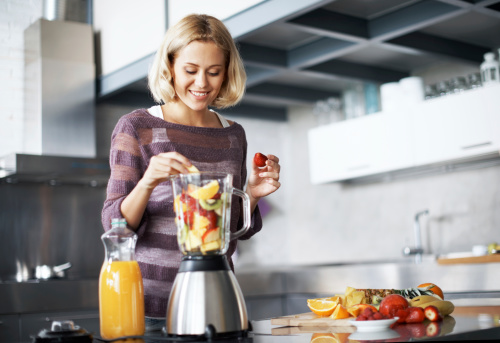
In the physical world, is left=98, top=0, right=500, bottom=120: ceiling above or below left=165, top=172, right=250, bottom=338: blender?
above

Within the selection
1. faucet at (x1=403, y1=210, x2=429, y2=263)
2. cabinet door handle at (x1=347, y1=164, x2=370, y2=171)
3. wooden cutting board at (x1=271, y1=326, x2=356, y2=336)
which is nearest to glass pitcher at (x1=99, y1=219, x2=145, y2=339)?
wooden cutting board at (x1=271, y1=326, x2=356, y2=336)

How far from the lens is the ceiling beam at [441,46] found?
3666 mm

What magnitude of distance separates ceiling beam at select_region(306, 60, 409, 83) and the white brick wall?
6.20 ft

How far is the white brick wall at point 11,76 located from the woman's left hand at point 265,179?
3.04m

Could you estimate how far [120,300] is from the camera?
3.91 feet

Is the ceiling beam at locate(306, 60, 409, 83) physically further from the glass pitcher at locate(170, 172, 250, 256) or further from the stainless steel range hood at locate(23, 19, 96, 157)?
the glass pitcher at locate(170, 172, 250, 256)

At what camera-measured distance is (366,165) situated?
4.11 m

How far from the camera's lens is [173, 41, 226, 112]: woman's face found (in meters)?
1.50

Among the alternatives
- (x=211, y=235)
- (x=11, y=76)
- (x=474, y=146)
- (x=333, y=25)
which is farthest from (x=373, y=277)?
(x=211, y=235)

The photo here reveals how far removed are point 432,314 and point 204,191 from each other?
1.82ft

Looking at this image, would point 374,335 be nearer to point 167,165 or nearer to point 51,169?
point 167,165

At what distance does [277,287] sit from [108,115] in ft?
5.49

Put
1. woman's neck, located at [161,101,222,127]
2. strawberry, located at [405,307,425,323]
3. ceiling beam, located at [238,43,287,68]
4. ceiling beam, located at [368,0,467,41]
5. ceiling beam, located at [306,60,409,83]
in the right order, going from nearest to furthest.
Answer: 1. strawberry, located at [405,307,425,323]
2. woman's neck, located at [161,101,222,127]
3. ceiling beam, located at [368,0,467,41]
4. ceiling beam, located at [238,43,287,68]
5. ceiling beam, located at [306,60,409,83]

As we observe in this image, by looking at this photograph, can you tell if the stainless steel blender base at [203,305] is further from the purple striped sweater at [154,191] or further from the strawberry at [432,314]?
the strawberry at [432,314]
